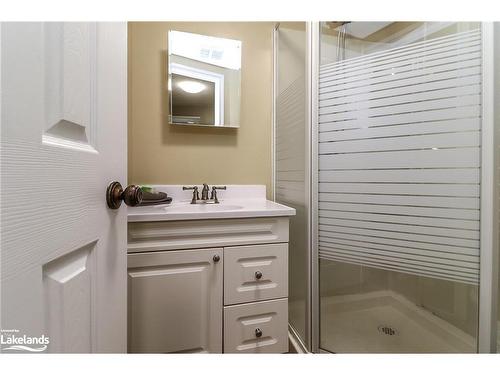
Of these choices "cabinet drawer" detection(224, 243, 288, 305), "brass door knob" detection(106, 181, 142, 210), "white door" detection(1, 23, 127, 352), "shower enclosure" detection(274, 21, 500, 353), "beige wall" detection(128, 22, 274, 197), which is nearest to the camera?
"white door" detection(1, 23, 127, 352)

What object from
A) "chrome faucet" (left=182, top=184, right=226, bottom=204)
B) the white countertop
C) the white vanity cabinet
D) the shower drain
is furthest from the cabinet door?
the shower drain

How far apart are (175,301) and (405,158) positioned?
3.58 ft

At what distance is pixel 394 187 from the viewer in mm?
944

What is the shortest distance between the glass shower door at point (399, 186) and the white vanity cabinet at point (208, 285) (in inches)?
11.0

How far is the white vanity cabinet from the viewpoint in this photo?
2.83 ft

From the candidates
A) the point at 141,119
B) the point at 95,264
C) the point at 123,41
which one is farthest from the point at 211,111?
the point at 95,264

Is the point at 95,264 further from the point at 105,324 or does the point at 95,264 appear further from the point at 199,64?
the point at 199,64

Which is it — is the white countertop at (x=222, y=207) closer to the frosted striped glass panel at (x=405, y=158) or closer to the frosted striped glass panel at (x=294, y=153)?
the frosted striped glass panel at (x=294, y=153)

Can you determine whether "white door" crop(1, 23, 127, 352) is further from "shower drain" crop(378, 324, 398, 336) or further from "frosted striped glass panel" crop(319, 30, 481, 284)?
"shower drain" crop(378, 324, 398, 336)

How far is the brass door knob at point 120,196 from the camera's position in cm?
46

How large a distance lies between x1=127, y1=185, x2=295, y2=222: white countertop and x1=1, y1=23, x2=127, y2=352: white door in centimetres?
34

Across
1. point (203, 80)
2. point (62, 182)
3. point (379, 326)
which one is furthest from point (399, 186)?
point (203, 80)

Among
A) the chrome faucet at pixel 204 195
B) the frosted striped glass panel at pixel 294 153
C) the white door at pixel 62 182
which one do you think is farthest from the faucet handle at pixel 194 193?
the white door at pixel 62 182

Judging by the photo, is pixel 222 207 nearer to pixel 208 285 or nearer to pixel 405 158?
pixel 208 285
